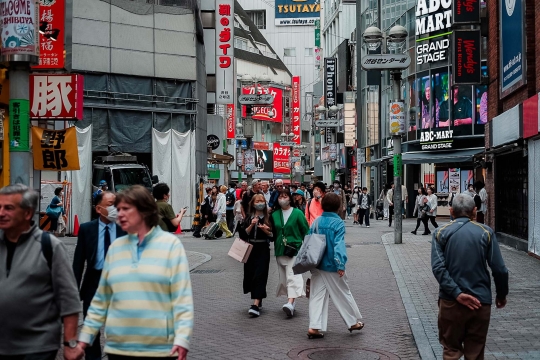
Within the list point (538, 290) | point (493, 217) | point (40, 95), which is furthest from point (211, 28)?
point (538, 290)

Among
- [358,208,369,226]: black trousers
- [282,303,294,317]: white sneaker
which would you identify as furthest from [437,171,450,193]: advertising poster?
[282,303,294,317]: white sneaker

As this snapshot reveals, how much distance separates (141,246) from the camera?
4777 millimetres

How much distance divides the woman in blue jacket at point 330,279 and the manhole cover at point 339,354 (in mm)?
673

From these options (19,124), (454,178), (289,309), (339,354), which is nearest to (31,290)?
(339,354)

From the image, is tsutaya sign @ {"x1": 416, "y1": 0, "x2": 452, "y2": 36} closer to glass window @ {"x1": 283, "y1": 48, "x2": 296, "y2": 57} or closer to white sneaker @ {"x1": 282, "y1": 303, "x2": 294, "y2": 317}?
white sneaker @ {"x1": 282, "y1": 303, "x2": 294, "y2": 317}

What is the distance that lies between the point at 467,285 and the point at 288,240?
5.20 meters

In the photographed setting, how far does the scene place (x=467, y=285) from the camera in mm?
6742

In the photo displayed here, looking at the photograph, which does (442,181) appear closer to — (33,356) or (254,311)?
(254,311)

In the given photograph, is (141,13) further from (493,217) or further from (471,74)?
(493,217)

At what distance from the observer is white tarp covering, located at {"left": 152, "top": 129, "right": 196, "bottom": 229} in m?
32.2

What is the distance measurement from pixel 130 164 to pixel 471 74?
11409mm

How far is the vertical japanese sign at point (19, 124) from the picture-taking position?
9.95 m

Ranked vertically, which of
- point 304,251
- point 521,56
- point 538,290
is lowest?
point 538,290

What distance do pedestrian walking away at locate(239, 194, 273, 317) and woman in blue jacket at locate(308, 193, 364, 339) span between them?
5.59 ft
